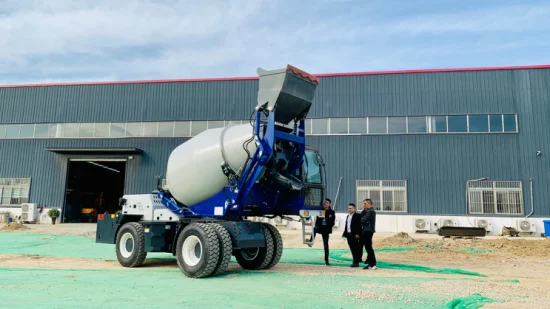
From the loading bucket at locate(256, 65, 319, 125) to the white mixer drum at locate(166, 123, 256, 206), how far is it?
73 centimetres

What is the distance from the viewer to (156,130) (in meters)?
26.7

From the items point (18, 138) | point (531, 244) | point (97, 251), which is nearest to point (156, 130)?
point (18, 138)

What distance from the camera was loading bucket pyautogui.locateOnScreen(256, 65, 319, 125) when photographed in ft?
29.1

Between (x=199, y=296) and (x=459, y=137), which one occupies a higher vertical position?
(x=459, y=137)

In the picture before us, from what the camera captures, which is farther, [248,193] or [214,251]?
[248,193]

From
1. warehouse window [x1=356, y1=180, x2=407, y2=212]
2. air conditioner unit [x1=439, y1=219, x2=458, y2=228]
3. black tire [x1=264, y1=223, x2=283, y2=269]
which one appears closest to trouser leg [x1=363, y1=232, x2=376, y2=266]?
black tire [x1=264, y1=223, x2=283, y2=269]

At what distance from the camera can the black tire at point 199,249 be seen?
8266 millimetres

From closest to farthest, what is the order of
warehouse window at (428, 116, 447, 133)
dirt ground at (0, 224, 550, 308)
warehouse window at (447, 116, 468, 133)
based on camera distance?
dirt ground at (0, 224, 550, 308) < warehouse window at (447, 116, 468, 133) < warehouse window at (428, 116, 447, 133)

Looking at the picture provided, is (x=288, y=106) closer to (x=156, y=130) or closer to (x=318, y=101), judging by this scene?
(x=318, y=101)

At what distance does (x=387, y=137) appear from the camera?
2400 centimetres

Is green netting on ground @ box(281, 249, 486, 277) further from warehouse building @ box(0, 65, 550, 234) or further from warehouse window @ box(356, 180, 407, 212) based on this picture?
warehouse building @ box(0, 65, 550, 234)

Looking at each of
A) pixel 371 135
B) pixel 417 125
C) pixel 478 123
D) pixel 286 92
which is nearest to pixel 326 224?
pixel 286 92

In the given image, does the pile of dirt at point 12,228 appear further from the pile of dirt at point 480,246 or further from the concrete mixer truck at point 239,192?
the pile of dirt at point 480,246

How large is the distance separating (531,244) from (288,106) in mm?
12828
